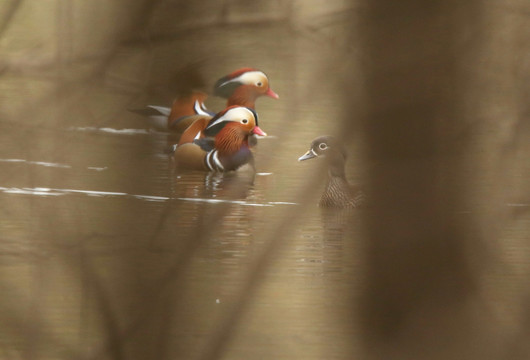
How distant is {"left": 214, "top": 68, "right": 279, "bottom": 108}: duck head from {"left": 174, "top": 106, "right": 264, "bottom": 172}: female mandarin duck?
0.06 feet

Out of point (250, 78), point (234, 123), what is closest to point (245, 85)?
point (250, 78)

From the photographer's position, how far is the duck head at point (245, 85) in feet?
1.45

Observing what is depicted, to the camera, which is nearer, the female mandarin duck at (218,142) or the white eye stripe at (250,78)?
the white eye stripe at (250,78)

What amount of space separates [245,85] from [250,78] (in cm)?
3

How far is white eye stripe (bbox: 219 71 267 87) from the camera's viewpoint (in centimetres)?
47

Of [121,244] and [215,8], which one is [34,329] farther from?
[215,8]

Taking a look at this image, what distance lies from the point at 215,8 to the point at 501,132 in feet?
0.56

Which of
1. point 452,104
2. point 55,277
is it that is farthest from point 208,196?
point 452,104

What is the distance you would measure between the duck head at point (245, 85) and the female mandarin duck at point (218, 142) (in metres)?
0.02

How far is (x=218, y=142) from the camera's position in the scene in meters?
0.90

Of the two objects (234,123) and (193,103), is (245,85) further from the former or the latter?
(234,123)

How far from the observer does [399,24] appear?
38 cm

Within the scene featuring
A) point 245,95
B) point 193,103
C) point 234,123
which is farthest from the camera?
point 234,123

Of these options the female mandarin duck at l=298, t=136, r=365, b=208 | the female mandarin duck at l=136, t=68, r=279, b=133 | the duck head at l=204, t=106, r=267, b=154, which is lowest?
the female mandarin duck at l=298, t=136, r=365, b=208
